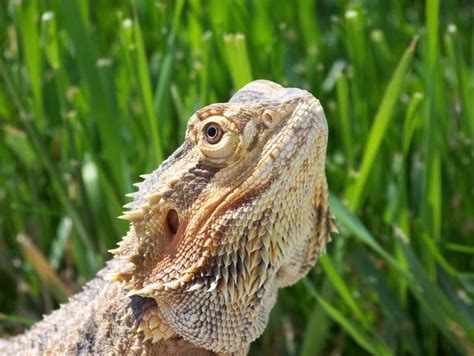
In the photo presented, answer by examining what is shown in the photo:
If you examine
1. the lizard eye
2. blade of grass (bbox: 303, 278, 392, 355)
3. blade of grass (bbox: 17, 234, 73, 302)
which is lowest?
blade of grass (bbox: 303, 278, 392, 355)

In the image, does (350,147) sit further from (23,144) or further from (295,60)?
(23,144)

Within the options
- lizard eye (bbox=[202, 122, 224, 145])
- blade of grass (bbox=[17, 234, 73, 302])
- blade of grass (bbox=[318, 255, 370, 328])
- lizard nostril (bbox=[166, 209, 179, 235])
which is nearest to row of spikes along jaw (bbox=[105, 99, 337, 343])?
lizard nostril (bbox=[166, 209, 179, 235])

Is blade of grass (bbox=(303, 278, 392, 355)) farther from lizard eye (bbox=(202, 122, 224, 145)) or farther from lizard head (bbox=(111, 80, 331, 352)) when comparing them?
lizard eye (bbox=(202, 122, 224, 145))

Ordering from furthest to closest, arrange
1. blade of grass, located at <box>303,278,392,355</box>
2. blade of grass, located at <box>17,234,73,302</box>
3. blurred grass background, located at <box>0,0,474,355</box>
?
blade of grass, located at <box>17,234,73,302</box> < blurred grass background, located at <box>0,0,474,355</box> < blade of grass, located at <box>303,278,392,355</box>

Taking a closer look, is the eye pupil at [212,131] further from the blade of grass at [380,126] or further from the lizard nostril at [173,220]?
the blade of grass at [380,126]

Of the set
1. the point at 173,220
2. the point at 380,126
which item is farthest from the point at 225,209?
the point at 380,126

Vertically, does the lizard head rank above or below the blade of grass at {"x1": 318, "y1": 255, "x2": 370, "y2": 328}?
above

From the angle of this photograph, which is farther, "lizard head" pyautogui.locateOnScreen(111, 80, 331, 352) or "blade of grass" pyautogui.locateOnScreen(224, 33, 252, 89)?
"blade of grass" pyautogui.locateOnScreen(224, 33, 252, 89)
